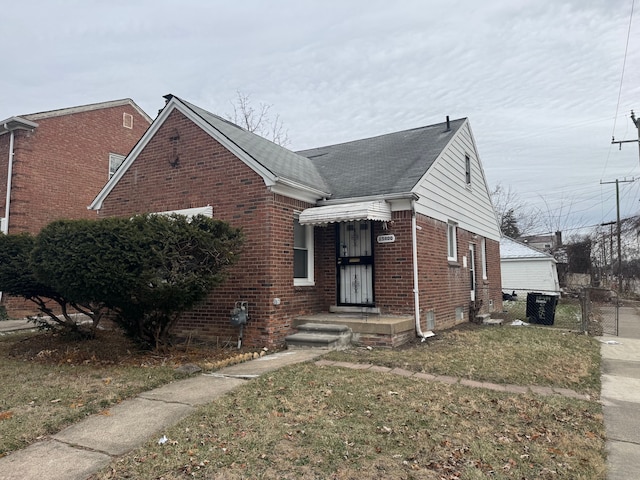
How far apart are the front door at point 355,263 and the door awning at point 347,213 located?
0.76 meters

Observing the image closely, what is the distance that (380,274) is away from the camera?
9.27 meters

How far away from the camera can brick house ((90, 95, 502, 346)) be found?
8.36 metres

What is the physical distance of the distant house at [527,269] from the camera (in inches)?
987

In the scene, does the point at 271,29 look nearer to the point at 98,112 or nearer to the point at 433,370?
the point at 433,370

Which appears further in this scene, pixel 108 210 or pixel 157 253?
pixel 108 210

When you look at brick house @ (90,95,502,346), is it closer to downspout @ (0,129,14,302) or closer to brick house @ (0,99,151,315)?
brick house @ (0,99,151,315)

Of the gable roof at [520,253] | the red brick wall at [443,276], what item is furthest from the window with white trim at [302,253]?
the gable roof at [520,253]

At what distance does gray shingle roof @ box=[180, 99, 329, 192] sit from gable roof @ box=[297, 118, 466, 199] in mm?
506

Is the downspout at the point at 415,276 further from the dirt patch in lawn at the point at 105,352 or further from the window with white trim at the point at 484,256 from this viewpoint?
the window with white trim at the point at 484,256

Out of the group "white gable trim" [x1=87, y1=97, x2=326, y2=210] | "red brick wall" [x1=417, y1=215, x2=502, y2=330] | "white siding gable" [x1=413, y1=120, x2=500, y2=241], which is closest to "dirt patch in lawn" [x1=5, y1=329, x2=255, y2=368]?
"white gable trim" [x1=87, y1=97, x2=326, y2=210]

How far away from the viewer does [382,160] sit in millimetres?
11414

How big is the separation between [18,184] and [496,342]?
586 inches

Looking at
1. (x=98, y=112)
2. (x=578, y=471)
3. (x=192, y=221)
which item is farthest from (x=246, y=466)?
(x=98, y=112)

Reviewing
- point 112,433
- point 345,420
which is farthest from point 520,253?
point 112,433
